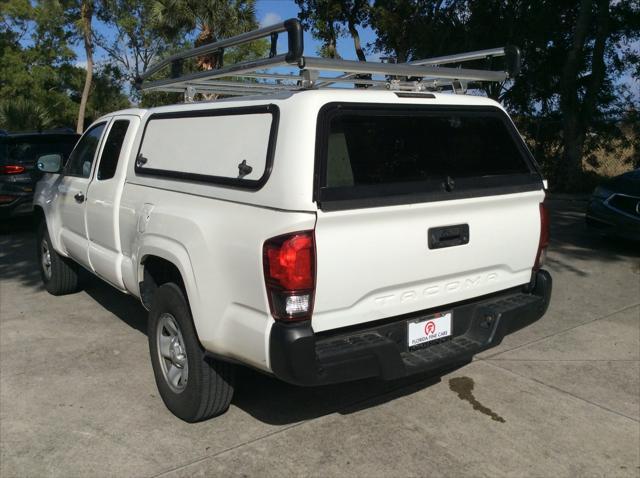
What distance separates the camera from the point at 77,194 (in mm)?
5207

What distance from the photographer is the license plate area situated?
3387 millimetres

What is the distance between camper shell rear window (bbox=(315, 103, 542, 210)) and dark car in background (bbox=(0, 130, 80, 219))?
732 centimetres

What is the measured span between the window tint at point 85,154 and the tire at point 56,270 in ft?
2.99

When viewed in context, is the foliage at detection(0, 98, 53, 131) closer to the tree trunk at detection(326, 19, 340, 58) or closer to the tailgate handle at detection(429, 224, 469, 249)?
the tree trunk at detection(326, 19, 340, 58)

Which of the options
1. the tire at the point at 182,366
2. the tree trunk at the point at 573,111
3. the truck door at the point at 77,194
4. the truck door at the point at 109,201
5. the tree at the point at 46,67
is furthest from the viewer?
the tree at the point at 46,67

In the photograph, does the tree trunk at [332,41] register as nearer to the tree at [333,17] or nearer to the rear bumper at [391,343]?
the tree at [333,17]

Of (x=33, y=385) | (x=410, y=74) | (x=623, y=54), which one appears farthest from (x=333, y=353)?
(x=623, y=54)

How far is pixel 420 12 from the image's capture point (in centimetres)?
1739

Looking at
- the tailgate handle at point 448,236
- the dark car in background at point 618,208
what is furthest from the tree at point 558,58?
the tailgate handle at point 448,236

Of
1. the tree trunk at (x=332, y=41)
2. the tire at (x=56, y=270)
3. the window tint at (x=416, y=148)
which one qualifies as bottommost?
the tire at (x=56, y=270)

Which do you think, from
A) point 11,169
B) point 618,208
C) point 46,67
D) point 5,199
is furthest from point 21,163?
point 46,67

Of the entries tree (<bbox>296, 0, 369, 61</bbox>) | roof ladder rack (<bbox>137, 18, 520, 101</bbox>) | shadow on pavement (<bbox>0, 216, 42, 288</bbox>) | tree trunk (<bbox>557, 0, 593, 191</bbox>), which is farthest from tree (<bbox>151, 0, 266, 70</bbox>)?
roof ladder rack (<bbox>137, 18, 520, 101</bbox>)

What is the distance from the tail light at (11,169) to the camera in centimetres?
929

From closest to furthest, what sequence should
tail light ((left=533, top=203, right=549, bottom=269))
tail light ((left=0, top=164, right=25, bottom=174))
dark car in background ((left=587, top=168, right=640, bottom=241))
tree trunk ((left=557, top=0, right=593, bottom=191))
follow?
1. tail light ((left=533, top=203, right=549, bottom=269))
2. dark car in background ((left=587, top=168, right=640, bottom=241))
3. tail light ((left=0, top=164, right=25, bottom=174))
4. tree trunk ((left=557, top=0, right=593, bottom=191))
